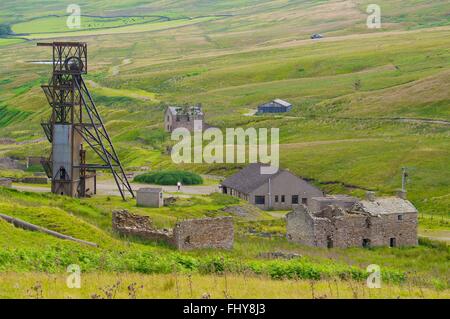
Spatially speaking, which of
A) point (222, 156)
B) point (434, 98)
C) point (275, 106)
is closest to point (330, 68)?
point (275, 106)

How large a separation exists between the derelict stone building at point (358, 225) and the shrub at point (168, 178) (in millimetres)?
29374

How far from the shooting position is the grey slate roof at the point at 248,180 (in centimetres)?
7694

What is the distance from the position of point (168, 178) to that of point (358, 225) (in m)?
32.9

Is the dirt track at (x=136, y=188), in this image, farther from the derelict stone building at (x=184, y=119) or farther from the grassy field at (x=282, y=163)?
the derelict stone building at (x=184, y=119)

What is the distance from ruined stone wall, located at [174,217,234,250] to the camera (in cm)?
4041

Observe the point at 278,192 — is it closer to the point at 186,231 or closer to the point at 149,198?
the point at 149,198

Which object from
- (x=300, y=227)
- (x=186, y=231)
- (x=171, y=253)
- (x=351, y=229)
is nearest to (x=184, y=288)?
(x=171, y=253)

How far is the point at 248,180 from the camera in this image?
7962 centimetres

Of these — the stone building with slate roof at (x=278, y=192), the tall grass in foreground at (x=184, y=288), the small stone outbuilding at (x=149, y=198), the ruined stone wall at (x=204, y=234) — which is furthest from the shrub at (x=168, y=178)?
the tall grass in foreground at (x=184, y=288)

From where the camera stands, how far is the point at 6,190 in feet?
164

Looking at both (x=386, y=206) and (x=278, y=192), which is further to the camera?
(x=278, y=192)

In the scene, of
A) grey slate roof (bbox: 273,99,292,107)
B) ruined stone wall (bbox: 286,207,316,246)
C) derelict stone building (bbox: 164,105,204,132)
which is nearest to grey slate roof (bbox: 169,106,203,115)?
derelict stone building (bbox: 164,105,204,132)

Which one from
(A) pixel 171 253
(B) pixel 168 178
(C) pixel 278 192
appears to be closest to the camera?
(A) pixel 171 253
